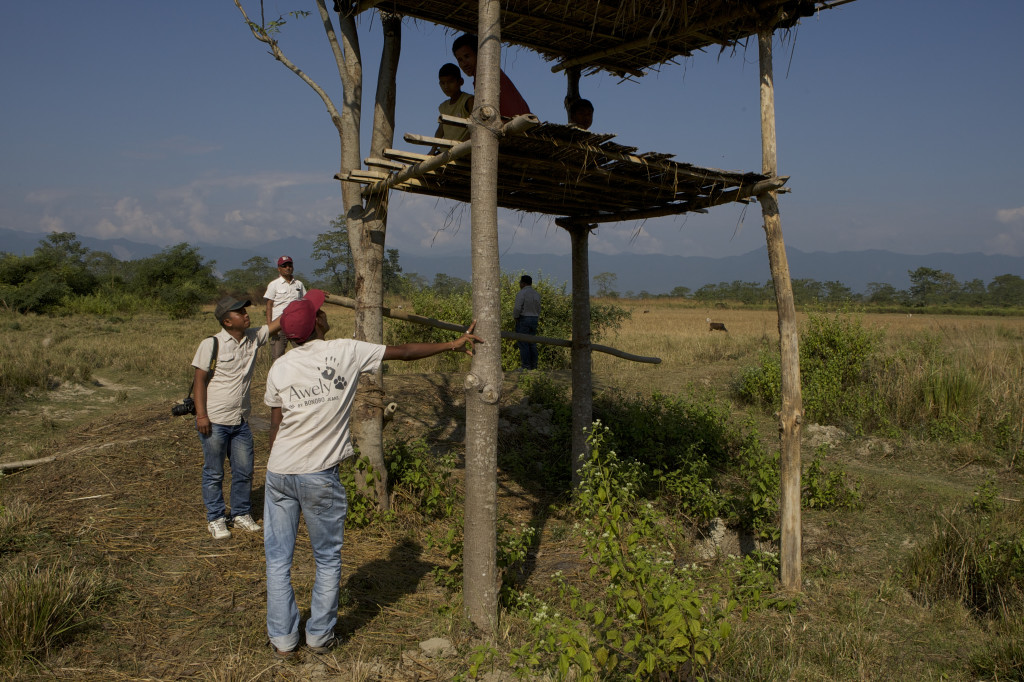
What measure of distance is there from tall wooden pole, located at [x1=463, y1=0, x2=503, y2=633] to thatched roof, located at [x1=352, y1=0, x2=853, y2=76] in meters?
1.39

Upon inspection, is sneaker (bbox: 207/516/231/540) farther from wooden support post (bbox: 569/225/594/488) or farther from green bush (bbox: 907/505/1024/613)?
green bush (bbox: 907/505/1024/613)

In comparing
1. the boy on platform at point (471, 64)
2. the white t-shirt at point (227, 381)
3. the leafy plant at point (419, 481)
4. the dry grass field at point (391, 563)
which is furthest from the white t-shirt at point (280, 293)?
the boy on platform at point (471, 64)

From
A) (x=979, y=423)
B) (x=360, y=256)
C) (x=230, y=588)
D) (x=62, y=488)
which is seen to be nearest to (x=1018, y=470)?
(x=979, y=423)

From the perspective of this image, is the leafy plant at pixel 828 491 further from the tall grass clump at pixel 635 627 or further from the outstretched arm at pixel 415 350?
the outstretched arm at pixel 415 350

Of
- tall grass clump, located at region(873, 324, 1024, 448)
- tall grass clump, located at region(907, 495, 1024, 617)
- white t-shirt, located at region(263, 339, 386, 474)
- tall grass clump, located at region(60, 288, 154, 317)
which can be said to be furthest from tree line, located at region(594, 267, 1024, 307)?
white t-shirt, located at region(263, 339, 386, 474)

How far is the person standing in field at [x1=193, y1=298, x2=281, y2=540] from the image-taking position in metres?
4.71

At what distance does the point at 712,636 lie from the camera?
3.21m

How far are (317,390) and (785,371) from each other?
3.48 meters

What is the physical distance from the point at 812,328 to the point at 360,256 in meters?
8.72

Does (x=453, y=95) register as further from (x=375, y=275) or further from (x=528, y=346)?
(x=528, y=346)

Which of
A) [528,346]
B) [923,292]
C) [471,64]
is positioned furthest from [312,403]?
[923,292]

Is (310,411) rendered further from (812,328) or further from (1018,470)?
(812,328)

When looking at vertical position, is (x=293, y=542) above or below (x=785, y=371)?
below

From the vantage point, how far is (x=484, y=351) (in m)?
3.98
